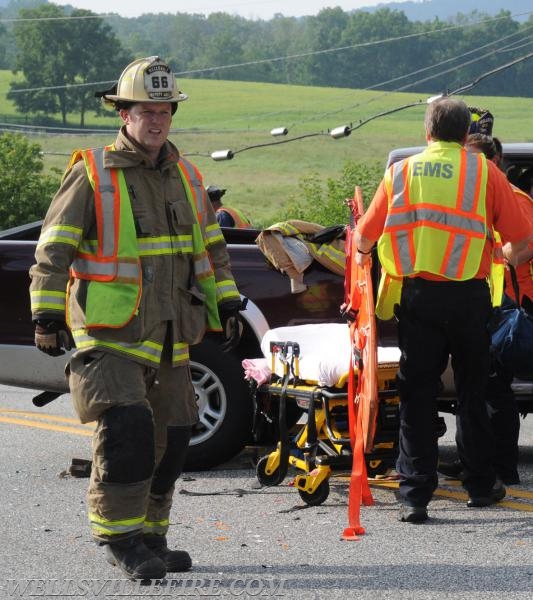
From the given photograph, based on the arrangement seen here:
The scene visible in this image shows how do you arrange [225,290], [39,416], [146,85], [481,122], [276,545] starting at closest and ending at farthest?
1. [146,85]
2. [225,290]
3. [276,545]
4. [481,122]
5. [39,416]

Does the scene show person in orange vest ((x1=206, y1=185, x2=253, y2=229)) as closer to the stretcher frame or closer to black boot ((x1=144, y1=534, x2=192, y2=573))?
the stretcher frame

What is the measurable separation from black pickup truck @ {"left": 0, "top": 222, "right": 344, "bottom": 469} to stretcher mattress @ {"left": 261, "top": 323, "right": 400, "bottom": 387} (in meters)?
0.27

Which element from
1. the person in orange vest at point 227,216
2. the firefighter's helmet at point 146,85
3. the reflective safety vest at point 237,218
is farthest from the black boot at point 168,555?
the reflective safety vest at point 237,218

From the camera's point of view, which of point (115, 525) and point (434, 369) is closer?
point (115, 525)

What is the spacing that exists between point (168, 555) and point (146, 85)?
1.91 m

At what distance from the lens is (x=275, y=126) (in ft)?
280

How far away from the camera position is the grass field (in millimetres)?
68375

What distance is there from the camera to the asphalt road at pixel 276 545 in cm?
522

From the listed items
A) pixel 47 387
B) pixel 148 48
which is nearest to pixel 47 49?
pixel 148 48

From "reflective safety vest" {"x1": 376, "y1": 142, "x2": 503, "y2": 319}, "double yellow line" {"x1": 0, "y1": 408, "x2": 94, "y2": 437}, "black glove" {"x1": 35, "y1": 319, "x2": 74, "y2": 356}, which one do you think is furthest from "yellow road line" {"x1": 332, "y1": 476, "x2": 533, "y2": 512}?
"double yellow line" {"x1": 0, "y1": 408, "x2": 94, "y2": 437}

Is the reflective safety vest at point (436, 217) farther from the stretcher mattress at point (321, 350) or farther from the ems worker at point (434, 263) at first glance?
the stretcher mattress at point (321, 350)

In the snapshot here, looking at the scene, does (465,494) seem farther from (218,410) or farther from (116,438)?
(116,438)

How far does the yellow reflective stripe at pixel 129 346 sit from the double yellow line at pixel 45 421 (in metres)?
3.83

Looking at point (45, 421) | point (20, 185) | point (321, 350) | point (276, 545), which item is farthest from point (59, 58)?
point (276, 545)
